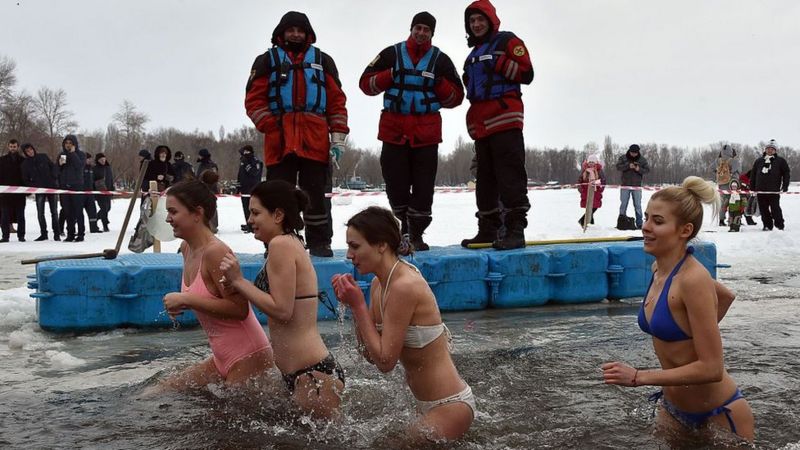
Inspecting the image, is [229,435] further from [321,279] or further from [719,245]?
[719,245]

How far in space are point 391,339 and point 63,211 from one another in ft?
43.7

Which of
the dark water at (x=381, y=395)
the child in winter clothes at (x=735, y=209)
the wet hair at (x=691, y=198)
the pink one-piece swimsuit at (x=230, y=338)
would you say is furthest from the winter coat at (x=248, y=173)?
the wet hair at (x=691, y=198)

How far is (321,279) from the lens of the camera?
6844 millimetres

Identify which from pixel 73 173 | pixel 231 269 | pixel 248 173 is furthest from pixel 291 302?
pixel 73 173

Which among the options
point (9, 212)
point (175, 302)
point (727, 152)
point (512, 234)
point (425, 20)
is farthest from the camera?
point (727, 152)

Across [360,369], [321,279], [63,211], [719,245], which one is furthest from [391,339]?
[63,211]

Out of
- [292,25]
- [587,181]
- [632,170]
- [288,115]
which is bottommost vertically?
[587,181]

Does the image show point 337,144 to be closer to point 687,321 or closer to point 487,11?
point 487,11

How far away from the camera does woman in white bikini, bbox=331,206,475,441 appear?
3.47 meters

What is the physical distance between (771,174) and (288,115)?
13602 mm

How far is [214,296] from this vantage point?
407 cm

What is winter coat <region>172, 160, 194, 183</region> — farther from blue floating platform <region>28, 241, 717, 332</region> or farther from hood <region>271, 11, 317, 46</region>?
hood <region>271, 11, 317, 46</region>

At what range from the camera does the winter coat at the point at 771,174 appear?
16562 mm

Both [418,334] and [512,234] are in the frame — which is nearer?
[418,334]
